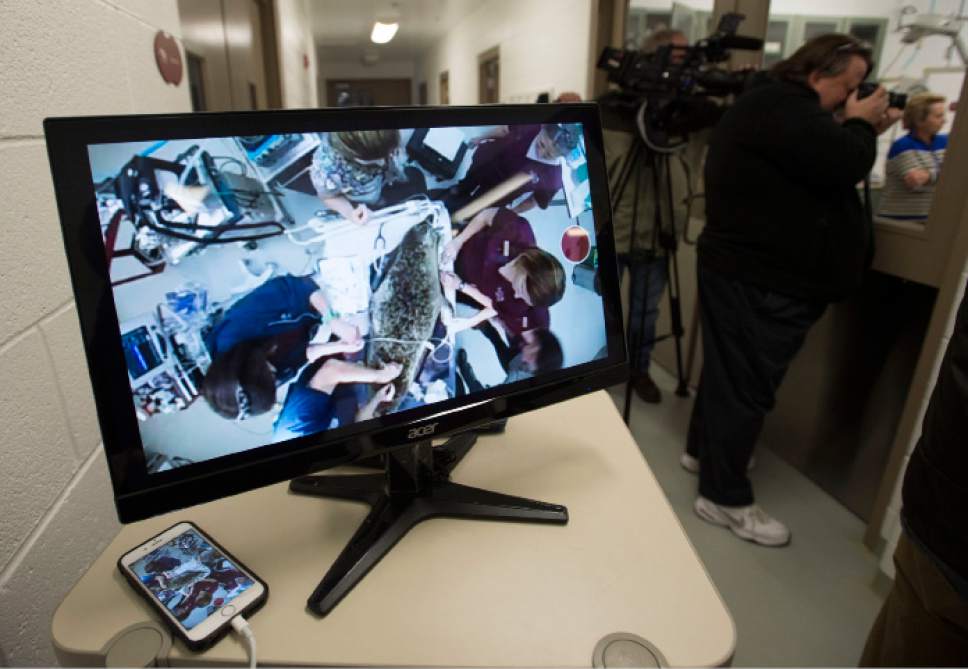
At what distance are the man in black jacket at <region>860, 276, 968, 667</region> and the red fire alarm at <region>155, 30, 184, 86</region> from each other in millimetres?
1539

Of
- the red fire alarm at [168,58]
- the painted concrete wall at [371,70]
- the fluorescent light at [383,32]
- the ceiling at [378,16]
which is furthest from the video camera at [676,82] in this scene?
the painted concrete wall at [371,70]

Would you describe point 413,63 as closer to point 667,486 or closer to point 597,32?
point 597,32

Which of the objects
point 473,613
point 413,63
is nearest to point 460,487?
point 473,613

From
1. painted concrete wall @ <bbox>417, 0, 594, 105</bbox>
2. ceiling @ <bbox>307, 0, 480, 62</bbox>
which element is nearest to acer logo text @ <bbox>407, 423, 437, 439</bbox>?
painted concrete wall @ <bbox>417, 0, 594, 105</bbox>

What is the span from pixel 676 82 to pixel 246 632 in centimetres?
197

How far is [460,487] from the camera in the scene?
74 centimetres

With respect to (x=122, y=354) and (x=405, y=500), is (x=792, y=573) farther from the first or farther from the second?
(x=122, y=354)

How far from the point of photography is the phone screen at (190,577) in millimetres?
542

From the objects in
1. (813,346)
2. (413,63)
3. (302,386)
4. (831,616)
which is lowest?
(831,616)

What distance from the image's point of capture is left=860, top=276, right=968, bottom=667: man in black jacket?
0.72 metres

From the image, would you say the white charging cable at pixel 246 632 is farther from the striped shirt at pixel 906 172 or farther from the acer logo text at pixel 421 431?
the striped shirt at pixel 906 172

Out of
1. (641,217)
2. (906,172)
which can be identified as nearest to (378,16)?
(641,217)

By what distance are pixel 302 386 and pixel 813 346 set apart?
193 cm

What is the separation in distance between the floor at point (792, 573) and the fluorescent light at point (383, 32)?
240 inches
